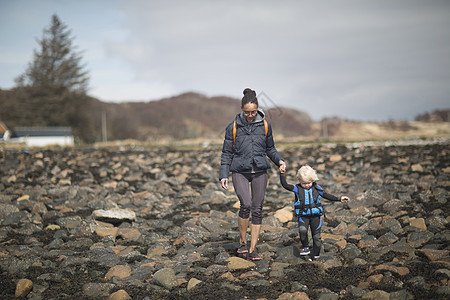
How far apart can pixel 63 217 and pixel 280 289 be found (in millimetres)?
5062

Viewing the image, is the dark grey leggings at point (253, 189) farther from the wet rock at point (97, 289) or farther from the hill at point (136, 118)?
the hill at point (136, 118)

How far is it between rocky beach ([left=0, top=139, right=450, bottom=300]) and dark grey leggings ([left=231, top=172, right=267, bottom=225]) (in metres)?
0.65

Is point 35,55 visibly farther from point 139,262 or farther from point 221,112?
point 139,262

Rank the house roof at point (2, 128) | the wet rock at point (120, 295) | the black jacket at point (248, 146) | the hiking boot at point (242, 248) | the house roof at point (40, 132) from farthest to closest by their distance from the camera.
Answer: the house roof at point (2, 128), the house roof at point (40, 132), the hiking boot at point (242, 248), the black jacket at point (248, 146), the wet rock at point (120, 295)

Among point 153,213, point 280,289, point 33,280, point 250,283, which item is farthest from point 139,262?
point 153,213

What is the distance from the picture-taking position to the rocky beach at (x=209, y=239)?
178 inches

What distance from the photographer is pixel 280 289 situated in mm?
4441

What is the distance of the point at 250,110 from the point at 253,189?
1078 mm

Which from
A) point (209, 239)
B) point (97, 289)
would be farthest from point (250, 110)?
point (97, 289)

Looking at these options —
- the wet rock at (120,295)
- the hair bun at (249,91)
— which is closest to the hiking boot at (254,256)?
the wet rock at (120,295)

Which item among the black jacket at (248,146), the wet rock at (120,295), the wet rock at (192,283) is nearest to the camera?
the wet rock at (120,295)

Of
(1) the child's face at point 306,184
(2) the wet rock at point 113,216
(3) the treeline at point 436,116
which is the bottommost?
(2) the wet rock at point 113,216

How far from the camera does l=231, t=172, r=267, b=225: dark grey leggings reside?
541 cm

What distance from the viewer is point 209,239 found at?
6.64 m
